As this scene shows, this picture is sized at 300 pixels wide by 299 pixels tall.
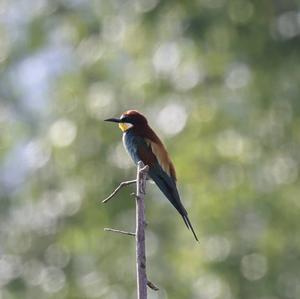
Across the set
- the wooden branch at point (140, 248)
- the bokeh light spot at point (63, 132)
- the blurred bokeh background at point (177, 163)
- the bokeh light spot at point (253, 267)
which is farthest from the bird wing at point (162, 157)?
the bokeh light spot at point (63, 132)

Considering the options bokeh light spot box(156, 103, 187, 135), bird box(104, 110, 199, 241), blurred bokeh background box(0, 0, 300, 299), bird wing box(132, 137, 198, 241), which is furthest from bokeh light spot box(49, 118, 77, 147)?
bird wing box(132, 137, 198, 241)

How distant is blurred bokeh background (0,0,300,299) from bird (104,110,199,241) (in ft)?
13.0

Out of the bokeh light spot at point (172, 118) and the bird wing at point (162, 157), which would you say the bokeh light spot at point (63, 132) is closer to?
the bokeh light spot at point (172, 118)

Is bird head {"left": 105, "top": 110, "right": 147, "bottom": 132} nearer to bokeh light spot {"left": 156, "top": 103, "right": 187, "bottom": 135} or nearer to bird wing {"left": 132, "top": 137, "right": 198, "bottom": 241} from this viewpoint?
bird wing {"left": 132, "top": 137, "right": 198, "bottom": 241}

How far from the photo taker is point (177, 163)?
966 centimetres

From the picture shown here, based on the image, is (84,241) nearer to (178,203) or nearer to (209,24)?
(209,24)

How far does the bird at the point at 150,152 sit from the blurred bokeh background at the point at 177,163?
3.96m

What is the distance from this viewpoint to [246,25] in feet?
33.6

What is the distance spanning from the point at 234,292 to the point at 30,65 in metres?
3.83

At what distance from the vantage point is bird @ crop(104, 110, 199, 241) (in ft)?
14.9

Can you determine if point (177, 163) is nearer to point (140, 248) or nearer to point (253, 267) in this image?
point (253, 267)

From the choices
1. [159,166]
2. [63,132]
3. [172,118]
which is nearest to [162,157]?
[159,166]

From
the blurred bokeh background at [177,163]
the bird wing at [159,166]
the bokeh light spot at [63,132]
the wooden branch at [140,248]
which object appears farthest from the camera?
the bokeh light spot at [63,132]

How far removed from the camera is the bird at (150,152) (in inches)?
179
